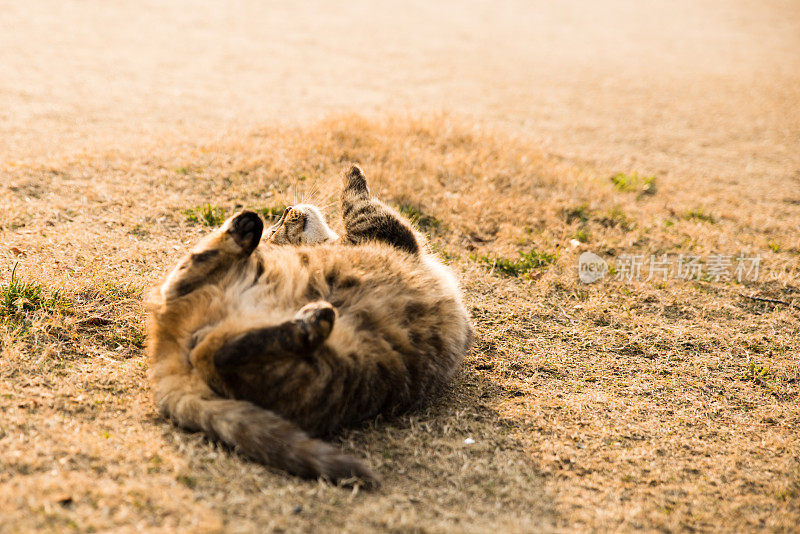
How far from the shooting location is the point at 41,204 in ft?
15.3

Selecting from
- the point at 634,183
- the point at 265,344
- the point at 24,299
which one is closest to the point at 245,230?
the point at 265,344

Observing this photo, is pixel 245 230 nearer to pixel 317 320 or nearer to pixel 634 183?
pixel 317 320

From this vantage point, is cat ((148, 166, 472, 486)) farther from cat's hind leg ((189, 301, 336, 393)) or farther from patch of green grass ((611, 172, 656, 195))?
patch of green grass ((611, 172, 656, 195))

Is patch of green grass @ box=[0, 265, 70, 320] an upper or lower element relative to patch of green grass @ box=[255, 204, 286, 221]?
lower

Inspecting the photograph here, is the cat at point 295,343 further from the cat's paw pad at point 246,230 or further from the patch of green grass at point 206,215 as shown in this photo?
the patch of green grass at point 206,215

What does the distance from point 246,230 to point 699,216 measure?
170 inches

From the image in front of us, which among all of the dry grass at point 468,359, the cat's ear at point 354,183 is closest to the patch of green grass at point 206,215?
the dry grass at point 468,359

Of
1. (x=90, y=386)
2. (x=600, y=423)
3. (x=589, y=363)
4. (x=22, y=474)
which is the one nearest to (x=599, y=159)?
(x=589, y=363)

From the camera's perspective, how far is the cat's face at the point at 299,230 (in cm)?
385

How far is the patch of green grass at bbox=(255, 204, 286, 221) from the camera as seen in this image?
193 inches

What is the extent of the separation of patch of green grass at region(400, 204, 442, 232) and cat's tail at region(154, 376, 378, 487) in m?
2.76

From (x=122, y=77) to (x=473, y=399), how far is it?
23.2ft

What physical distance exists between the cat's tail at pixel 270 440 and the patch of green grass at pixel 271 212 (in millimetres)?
2449

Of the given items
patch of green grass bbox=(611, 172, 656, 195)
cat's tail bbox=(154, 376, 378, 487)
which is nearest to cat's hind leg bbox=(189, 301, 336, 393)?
cat's tail bbox=(154, 376, 378, 487)
